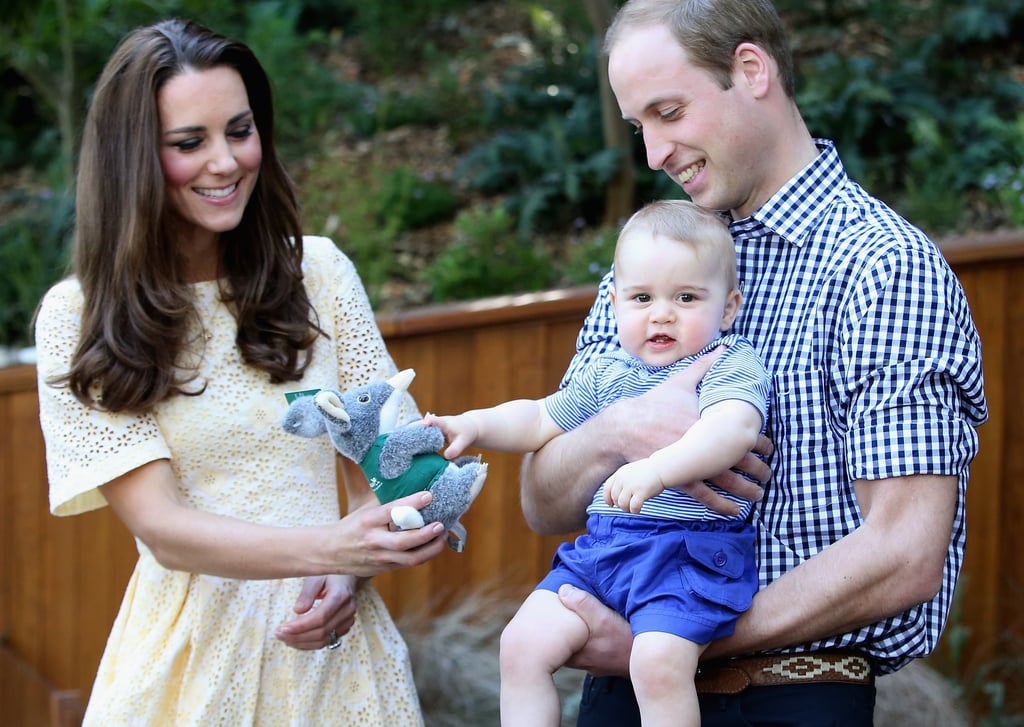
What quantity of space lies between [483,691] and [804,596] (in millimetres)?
2500

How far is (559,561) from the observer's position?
2164 mm

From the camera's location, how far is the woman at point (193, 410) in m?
2.51

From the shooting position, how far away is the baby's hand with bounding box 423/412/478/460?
7.02 feet

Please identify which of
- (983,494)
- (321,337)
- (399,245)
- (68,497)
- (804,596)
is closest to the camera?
(804,596)

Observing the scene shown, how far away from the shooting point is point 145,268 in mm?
2600

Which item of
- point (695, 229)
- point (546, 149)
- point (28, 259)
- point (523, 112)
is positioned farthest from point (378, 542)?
point (523, 112)

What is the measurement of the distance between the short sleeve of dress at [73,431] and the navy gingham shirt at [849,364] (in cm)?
121

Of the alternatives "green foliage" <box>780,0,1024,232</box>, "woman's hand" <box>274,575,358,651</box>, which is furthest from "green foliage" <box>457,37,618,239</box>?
"woman's hand" <box>274,575,358,651</box>

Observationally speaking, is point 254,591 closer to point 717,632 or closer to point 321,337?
point 321,337

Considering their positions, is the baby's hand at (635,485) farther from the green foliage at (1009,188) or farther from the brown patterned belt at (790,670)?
the green foliage at (1009,188)

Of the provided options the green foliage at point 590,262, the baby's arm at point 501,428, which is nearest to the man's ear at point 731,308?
the baby's arm at point 501,428

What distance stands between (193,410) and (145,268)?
1.04ft

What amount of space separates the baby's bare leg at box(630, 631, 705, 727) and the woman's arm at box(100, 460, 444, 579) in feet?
1.50

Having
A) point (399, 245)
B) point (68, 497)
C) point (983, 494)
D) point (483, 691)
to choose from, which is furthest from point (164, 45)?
point (399, 245)
